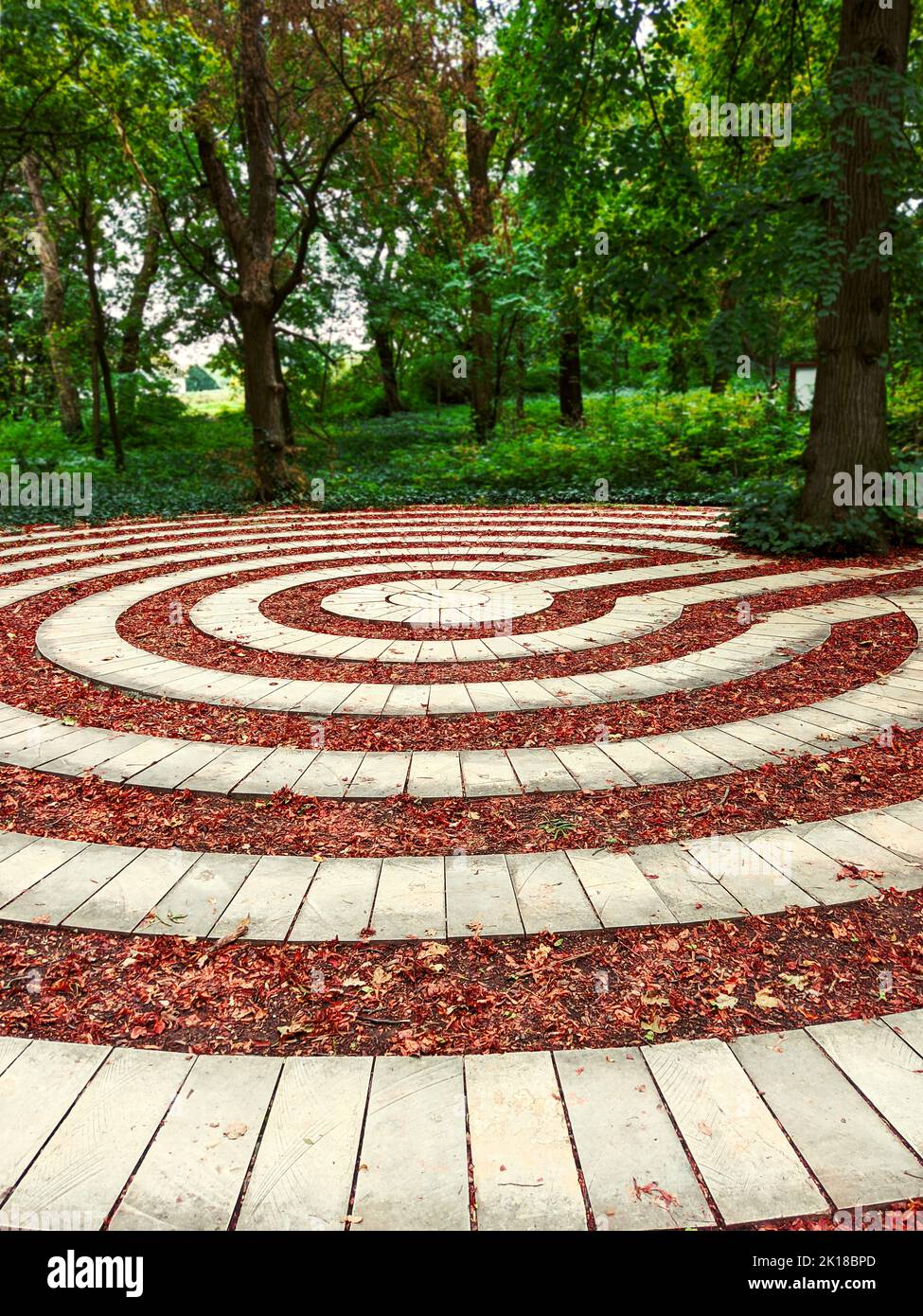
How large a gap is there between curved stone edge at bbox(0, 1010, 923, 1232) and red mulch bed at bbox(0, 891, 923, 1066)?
0.09m

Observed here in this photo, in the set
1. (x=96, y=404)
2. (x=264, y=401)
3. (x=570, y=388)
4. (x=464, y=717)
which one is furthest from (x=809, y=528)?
(x=96, y=404)

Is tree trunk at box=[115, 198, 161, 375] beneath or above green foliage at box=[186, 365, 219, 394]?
beneath

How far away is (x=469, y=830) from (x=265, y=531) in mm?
9219

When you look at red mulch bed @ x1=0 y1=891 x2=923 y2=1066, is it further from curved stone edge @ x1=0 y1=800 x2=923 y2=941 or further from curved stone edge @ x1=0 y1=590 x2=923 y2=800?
curved stone edge @ x1=0 y1=590 x2=923 y2=800

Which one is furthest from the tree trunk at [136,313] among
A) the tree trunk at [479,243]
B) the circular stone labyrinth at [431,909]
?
the circular stone labyrinth at [431,909]

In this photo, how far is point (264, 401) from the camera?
48.2 ft

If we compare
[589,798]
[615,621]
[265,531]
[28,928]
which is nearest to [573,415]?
[265,531]

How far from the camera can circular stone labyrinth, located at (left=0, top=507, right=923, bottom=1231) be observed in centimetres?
181

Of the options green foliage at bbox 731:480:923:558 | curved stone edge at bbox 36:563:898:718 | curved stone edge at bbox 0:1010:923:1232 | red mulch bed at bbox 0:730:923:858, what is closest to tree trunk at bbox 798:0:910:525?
green foliage at bbox 731:480:923:558

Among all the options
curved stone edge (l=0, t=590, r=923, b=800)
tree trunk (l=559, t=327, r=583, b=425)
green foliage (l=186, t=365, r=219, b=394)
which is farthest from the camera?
green foliage (l=186, t=365, r=219, b=394)

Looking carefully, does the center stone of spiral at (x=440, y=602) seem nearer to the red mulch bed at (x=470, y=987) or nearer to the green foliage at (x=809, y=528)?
the green foliage at (x=809, y=528)

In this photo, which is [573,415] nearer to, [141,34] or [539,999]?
[141,34]

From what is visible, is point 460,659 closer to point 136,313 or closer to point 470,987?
point 470,987

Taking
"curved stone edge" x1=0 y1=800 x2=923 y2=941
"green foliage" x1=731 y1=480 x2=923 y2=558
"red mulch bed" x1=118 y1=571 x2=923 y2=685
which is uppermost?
"green foliage" x1=731 y1=480 x2=923 y2=558
